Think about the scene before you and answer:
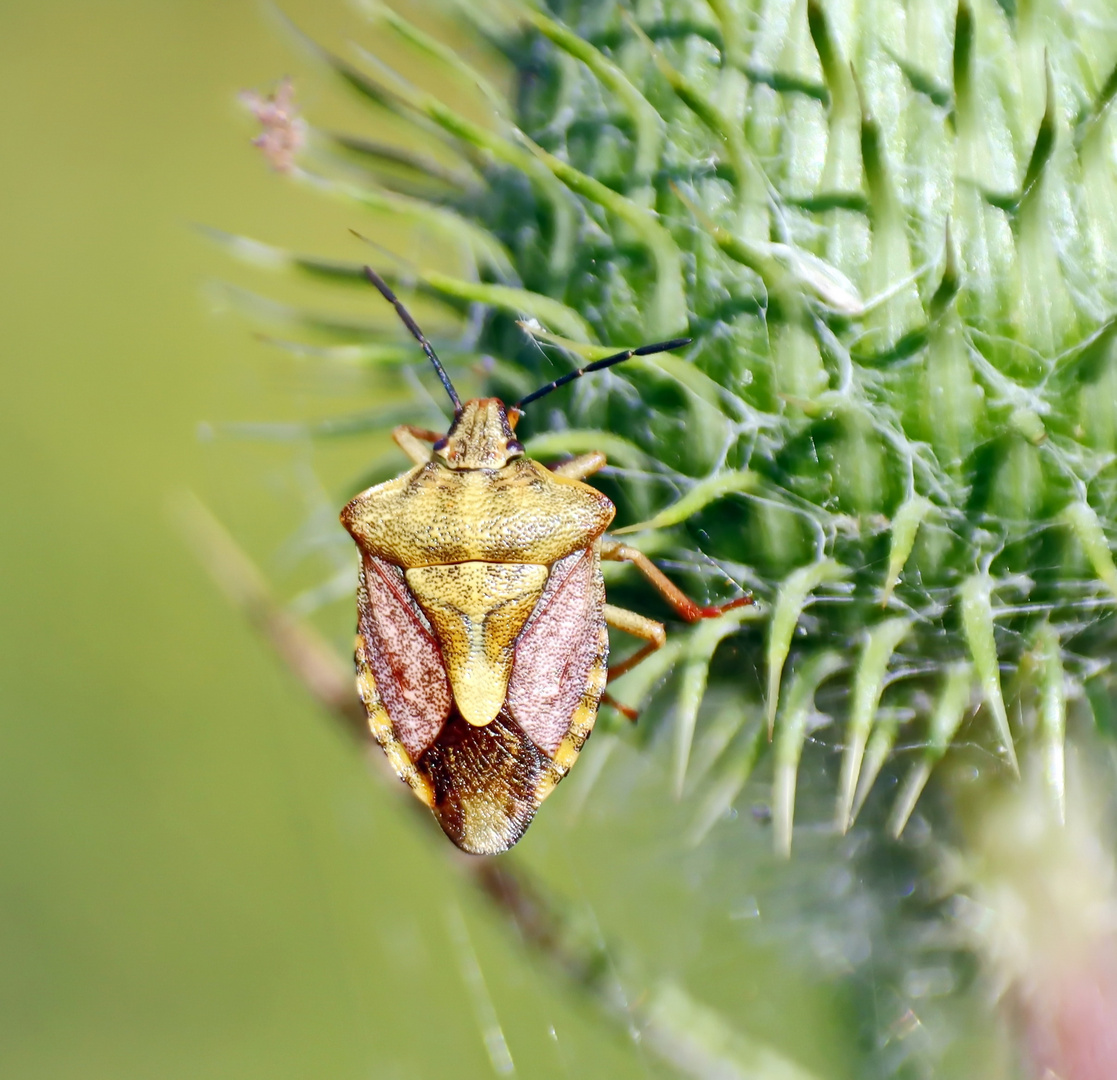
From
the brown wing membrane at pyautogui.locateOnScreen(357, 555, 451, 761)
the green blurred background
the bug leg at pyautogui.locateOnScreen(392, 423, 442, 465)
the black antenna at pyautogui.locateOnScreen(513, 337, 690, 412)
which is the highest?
the black antenna at pyautogui.locateOnScreen(513, 337, 690, 412)

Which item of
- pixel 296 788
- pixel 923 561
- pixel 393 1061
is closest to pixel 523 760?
pixel 923 561

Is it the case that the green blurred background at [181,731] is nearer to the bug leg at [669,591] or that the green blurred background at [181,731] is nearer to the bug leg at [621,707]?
the bug leg at [621,707]

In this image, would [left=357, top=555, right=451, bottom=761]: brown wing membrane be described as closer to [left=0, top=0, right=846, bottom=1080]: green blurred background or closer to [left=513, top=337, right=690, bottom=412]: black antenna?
[left=513, top=337, right=690, bottom=412]: black antenna

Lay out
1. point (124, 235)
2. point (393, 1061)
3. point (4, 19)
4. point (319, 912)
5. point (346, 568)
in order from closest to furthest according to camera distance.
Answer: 1. point (346, 568)
2. point (393, 1061)
3. point (319, 912)
4. point (124, 235)
5. point (4, 19)

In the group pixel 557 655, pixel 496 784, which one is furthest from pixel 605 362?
pixel 496 784

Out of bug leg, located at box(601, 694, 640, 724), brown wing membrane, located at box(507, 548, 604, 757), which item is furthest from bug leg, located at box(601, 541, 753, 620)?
bug leg, located at box(601, 694, 640, 724)

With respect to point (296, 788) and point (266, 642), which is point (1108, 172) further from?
point (296, 788)
